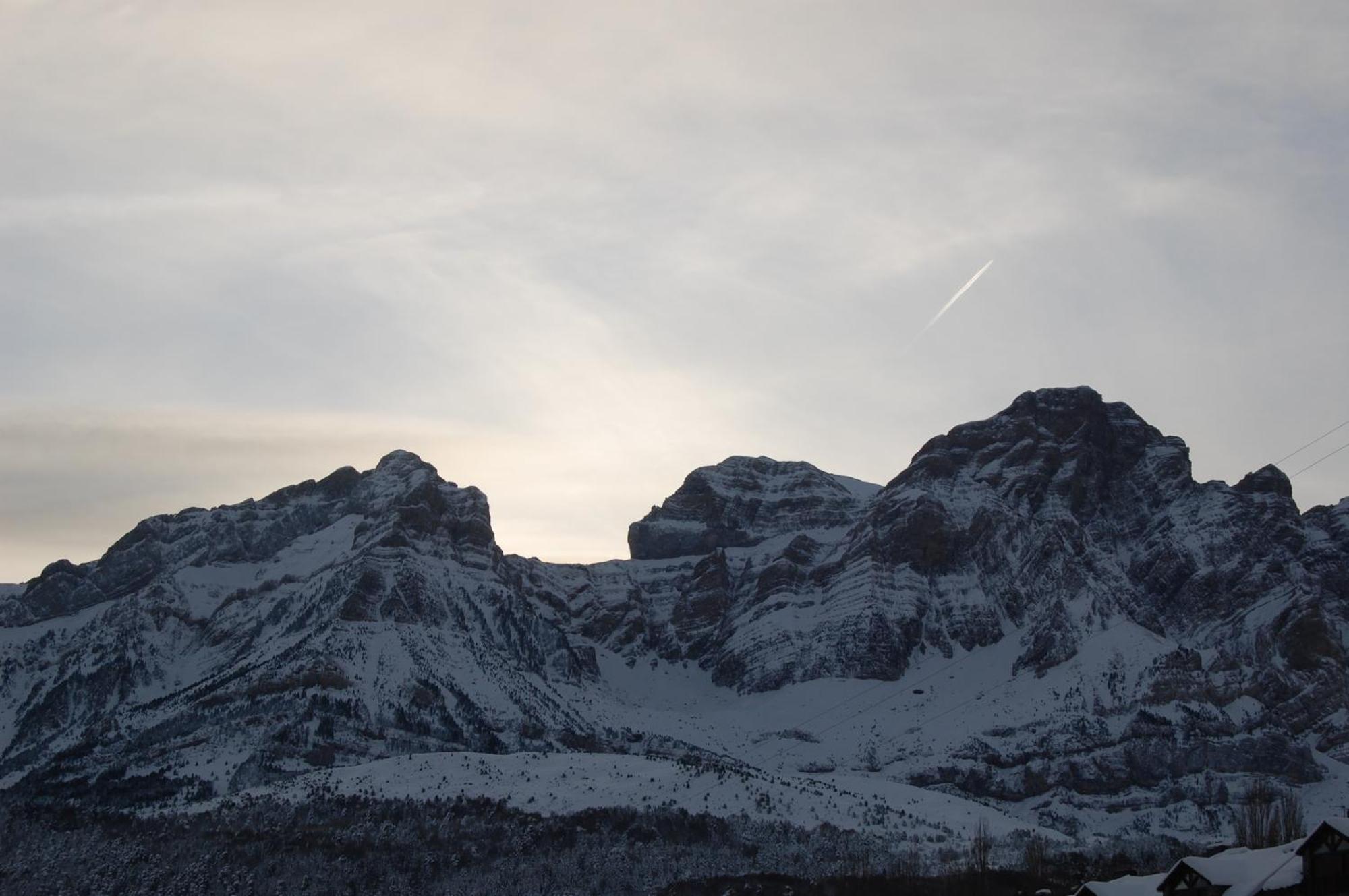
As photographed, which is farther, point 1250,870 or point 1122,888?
point 1122,888

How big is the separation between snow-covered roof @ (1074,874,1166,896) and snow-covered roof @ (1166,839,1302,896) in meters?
4.31

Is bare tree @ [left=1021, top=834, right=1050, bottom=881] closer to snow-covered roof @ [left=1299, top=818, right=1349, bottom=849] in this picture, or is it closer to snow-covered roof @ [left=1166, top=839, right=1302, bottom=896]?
snow-covered roof @ [left=1166, top=839, right=1302, bottom=896]

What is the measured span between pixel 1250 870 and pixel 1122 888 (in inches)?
362

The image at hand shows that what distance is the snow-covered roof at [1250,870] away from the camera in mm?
107812

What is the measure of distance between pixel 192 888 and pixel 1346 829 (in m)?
129

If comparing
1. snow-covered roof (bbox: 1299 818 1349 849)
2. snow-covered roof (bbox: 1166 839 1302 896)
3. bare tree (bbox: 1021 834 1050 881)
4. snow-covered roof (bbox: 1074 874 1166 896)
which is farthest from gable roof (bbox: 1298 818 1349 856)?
A: bare tree (bbox: 1021 834 1050 881)

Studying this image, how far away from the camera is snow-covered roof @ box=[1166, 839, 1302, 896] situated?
4245 inches

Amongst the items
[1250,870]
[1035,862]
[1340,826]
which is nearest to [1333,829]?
[1340,826]

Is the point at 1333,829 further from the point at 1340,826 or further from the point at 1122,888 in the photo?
the point at 1122,888

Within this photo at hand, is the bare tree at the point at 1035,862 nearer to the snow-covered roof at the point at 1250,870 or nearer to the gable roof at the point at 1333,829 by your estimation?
the snow-covered roof at the point at 1250,870

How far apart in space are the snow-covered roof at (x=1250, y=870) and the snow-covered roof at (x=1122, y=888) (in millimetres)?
4313

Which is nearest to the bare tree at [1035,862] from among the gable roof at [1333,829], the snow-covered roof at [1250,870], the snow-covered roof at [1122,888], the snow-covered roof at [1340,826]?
the snow-covered roof at [1122,888]

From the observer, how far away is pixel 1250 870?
363 feet

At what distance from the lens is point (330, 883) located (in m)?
189
